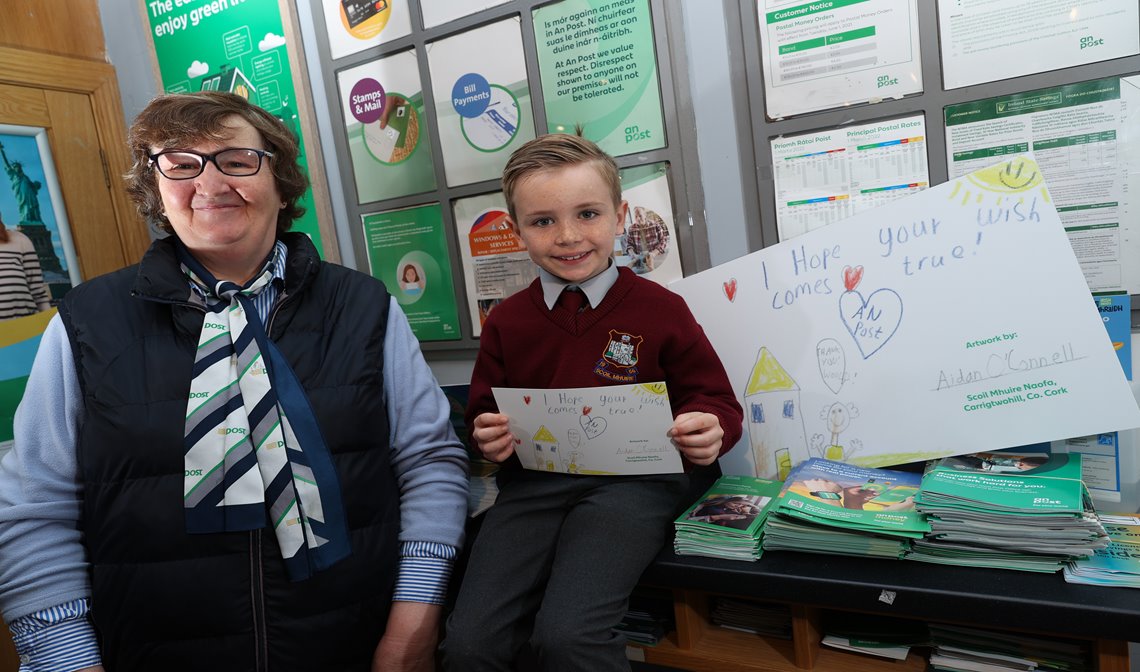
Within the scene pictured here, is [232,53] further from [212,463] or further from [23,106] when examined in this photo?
[212,463]

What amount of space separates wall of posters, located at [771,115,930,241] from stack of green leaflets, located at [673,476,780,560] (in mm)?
640

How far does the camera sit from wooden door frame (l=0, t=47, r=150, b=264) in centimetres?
230

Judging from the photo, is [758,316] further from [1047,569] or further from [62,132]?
[62,132]

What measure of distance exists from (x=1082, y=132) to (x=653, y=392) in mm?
1012

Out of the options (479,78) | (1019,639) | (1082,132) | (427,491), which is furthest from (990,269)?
(479,78)

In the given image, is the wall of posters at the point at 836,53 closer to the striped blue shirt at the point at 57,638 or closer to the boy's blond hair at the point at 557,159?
the boy's blond hair at the point at 557,159

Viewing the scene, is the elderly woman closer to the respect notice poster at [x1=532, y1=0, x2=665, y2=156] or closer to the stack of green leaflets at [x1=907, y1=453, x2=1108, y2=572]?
the respect notice poster at [x1=532, y1=0, x2=665, y2=156]

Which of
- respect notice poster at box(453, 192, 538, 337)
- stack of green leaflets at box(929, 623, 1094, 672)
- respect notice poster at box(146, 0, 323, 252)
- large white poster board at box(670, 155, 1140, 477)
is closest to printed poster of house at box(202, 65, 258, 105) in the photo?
respect notice poster at box(146, 0, 323, 252)

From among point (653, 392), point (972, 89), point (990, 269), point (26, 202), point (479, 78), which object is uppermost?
point (479, 78)

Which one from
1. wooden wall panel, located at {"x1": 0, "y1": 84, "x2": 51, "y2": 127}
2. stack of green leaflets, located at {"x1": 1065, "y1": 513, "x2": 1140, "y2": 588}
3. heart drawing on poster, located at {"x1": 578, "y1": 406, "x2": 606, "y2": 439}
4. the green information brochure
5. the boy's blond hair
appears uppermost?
wooden wall panel, located at {"x1": 0, "y1": 84, "x2": 51, "y2": 127}

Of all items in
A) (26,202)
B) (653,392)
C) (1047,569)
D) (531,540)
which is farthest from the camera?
(26,202)

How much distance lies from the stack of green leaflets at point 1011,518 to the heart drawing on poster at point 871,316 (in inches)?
12.0

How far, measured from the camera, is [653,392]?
125 cm

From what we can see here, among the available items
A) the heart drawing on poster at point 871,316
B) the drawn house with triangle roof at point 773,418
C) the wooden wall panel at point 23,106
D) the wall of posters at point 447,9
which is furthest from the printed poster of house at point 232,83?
the heart drawing on poster at point 871,316
